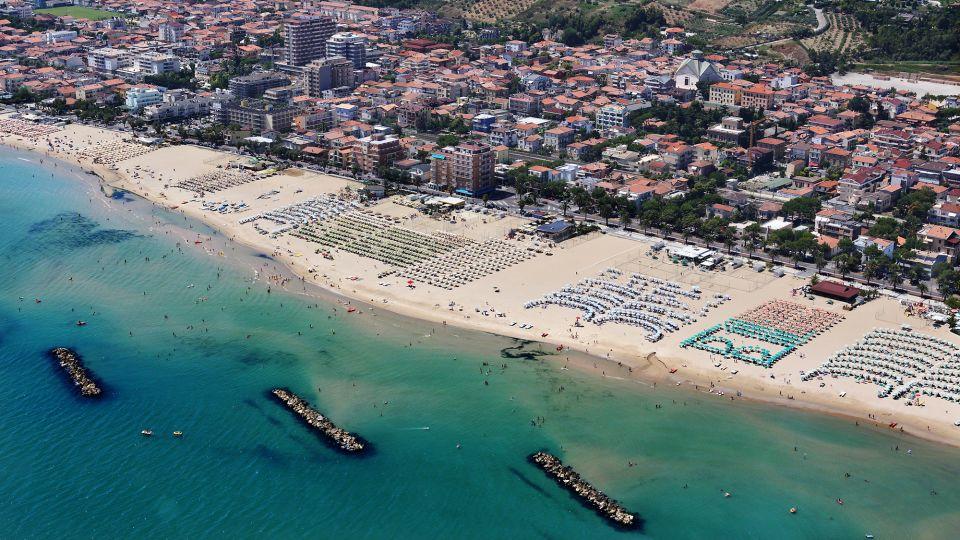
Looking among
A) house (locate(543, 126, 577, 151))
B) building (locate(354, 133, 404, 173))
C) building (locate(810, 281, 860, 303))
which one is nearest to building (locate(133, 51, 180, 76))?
building (locate(354, 133, 404, 173))

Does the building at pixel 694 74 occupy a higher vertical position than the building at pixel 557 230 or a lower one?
higher

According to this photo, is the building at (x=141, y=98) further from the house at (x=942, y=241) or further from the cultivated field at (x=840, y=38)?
the house at (x=942, y=241)

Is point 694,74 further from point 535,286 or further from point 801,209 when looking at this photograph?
point 535,286

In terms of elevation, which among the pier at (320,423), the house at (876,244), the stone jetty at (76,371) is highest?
the house at (876,244)

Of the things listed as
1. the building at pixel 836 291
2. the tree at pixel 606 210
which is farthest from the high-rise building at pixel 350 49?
the building at pixel 836 291

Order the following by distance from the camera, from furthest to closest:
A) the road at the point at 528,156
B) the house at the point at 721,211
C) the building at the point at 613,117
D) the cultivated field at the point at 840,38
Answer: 1. the cultivated field at the point at 840,38
2. the building at the point at 613,117
3. the road at the point at 528,156
4. the house at the point at 721,211
